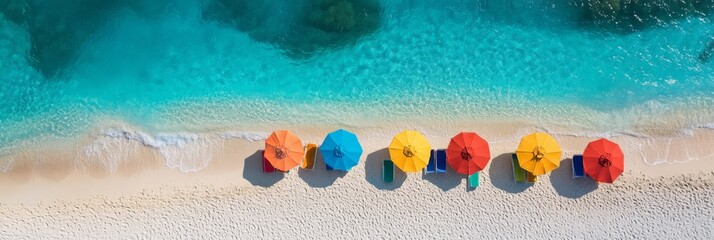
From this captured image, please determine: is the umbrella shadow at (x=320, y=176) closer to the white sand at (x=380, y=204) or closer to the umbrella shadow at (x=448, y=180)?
the white sand at (x=380, y=204)

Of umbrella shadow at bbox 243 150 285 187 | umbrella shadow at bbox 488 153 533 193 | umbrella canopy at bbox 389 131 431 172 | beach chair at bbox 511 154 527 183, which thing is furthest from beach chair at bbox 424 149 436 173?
umbrella shadow at bbox 243 150 285 187

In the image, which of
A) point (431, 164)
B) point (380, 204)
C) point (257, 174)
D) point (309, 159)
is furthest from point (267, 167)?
point (431, 164)

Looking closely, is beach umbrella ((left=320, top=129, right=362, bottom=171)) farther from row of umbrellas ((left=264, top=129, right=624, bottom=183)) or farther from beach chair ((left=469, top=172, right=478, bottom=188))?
beach chair ((left=469, top=172, right=478, bottom=188))

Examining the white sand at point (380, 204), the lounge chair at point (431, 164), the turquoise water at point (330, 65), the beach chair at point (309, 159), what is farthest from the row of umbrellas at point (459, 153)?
the turquoise water at point (330, 65)

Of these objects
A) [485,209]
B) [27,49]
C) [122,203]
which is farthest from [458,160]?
[27,49]

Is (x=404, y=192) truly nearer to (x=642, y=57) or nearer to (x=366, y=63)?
(x=366, y=63)

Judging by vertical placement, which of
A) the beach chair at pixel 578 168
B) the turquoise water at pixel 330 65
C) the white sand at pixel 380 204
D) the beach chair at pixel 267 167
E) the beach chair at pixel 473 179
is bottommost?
the white sand at pixel 380 204
